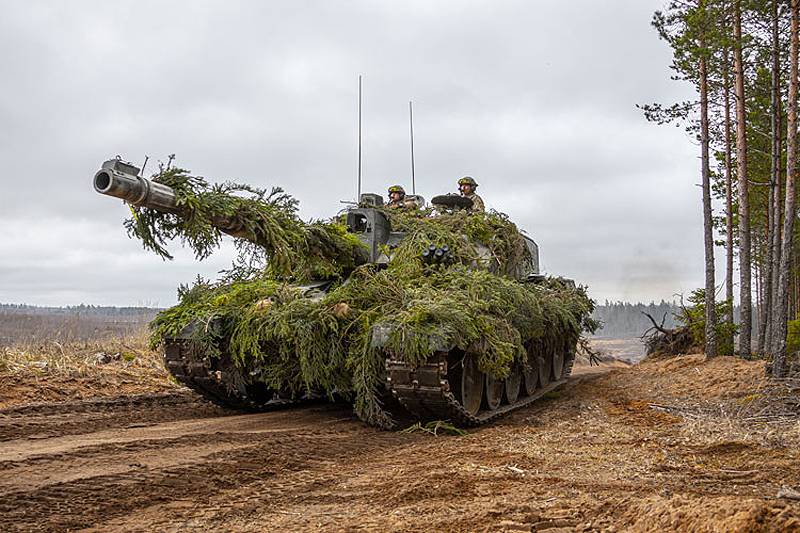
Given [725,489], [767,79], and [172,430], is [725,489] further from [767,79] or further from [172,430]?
[767,79]

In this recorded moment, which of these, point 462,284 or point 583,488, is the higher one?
point 462,284

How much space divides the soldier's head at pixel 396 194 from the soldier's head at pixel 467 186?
94 centimetres

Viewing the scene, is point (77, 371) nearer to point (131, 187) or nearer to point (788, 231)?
point (131, 187)

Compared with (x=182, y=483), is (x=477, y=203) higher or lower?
higher

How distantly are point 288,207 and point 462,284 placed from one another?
82.3 inches

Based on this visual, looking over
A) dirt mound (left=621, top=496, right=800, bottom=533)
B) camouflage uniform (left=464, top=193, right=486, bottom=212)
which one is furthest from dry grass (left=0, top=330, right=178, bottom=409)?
dirt mound (left=621, top=496, right=800, bottom=533)

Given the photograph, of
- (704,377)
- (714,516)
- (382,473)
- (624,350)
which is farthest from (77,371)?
(624,350)

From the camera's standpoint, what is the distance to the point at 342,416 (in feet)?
27.1

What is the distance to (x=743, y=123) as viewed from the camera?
1466cm

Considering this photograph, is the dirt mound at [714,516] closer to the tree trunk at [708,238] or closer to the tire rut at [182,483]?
the tire rut at [182,483]

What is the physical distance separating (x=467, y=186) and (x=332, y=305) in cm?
486

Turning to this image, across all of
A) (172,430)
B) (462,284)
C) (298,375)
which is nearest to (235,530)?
(172,430)

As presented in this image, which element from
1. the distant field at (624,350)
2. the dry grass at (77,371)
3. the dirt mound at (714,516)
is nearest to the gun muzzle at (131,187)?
the dirt mound at (714,516)

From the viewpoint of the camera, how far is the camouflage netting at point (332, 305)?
6.52m
